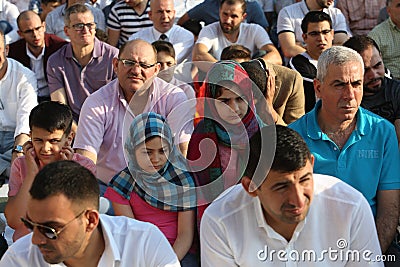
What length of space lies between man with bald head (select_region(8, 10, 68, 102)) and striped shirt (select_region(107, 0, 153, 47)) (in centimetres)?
84

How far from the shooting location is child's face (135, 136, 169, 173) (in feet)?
10.4

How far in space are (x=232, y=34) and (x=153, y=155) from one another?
9.02ft

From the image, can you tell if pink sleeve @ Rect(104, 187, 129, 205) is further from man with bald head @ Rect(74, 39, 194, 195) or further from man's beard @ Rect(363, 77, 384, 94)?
man's beard @ Rect(363, 77, 384, 94)

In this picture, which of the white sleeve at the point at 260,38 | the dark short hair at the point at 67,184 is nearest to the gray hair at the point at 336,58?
the dark short hair at the point at 67,184

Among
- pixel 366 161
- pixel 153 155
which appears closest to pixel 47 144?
pixel 153 155

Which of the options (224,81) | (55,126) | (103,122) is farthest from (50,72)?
(224,81)

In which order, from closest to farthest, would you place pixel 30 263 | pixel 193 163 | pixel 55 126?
pixel 30 263
pixel 193 163
pixel 55 126

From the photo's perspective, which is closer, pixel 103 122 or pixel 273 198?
pixel 273 198

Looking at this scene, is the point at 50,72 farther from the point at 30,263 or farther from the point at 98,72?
the point at 30,263

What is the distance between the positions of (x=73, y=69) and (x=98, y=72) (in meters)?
0.21

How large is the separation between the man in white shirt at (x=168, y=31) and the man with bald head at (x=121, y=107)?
1.64 meters

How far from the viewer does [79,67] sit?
207 inches

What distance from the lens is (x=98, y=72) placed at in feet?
17.1

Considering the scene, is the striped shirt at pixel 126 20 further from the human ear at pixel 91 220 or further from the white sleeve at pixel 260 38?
the human ear at pixel 91 220
